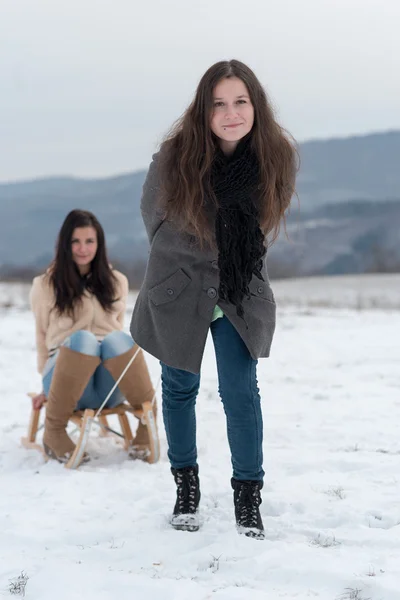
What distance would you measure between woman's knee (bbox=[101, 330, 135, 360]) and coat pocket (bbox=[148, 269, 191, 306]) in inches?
48.7

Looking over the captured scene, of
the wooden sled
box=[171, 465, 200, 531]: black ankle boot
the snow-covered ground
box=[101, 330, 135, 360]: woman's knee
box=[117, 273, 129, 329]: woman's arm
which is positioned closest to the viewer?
the snow-covered ground

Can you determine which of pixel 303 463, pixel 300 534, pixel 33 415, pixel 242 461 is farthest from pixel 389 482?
pixel 33 415

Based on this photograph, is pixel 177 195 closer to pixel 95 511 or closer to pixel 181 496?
pixel 181 496

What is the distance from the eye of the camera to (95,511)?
315cm

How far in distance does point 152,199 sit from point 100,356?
1.45m

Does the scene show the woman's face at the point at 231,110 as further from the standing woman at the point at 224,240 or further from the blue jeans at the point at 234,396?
the blue jeans at the point at 234,396

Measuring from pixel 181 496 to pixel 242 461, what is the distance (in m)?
0.35

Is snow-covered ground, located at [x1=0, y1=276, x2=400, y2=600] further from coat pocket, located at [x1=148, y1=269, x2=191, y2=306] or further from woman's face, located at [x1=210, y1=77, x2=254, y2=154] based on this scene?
woman's face, located at [x1=210, y1=77, x2=254, y2=154]

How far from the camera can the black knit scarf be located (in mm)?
2637

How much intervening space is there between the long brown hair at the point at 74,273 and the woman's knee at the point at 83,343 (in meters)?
0.29

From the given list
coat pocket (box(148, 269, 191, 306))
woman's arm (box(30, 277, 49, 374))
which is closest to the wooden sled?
woman's arm (box(30, 277, 49, 374))

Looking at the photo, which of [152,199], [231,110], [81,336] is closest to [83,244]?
[81,336]

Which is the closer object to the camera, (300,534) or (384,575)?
(384,575)

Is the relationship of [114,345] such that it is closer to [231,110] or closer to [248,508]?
[248,508]
